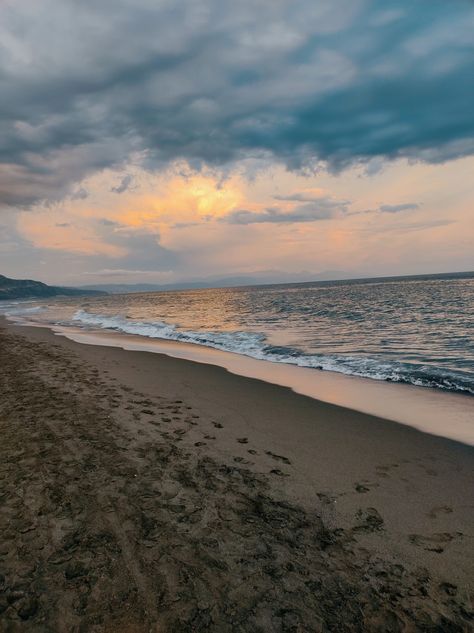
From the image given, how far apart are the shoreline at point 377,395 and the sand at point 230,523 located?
69cm

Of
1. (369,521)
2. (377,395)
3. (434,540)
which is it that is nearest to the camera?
(434,540)

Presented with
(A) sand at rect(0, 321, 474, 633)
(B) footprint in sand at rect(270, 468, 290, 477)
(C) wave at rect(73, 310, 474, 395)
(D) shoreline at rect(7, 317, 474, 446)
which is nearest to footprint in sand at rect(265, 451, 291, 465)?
(A) sand at rect(0, 321, 474, 633)

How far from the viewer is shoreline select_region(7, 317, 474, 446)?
7887mm

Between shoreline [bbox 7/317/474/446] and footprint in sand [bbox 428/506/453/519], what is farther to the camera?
shoreline [bbox 7/317/474/446]

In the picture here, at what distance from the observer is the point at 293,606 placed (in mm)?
3188

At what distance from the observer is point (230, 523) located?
4.33 metres

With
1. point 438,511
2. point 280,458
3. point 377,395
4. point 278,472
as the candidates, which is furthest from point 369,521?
point 377,395

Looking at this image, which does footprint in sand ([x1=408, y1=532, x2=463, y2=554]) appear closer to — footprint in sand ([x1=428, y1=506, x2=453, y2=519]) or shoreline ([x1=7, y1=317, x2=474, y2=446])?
footprint in sand ([x1=428, y1=506, x2=453, y2=519])

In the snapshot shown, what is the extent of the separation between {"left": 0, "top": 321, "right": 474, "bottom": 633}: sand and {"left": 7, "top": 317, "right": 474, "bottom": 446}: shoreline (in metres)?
0.69

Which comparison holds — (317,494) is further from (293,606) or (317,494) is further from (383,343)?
(383,343)

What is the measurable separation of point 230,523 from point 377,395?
7.07 metres

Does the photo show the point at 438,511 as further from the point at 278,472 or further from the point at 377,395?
the point at 377,395

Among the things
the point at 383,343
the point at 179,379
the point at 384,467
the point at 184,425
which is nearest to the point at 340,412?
the point at 384,467

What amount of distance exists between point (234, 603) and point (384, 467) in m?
3.63
